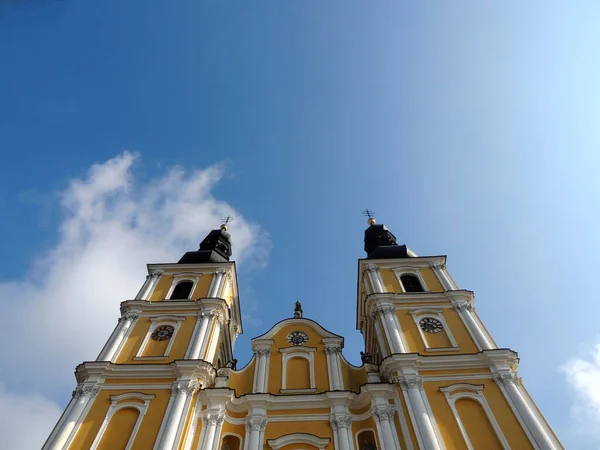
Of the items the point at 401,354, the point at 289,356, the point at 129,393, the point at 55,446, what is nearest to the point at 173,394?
the point at 129,393

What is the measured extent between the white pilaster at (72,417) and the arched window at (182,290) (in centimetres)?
697

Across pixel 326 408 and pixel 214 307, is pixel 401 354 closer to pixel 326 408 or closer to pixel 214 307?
pixel 326 408

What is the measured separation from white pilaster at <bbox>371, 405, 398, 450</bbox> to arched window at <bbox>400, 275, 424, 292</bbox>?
26.8 feet

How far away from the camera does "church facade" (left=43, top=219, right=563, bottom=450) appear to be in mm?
15680

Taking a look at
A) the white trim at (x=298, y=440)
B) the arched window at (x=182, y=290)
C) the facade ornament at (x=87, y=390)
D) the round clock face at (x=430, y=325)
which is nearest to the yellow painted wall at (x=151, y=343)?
the facade ornament at (x=87, y=390)

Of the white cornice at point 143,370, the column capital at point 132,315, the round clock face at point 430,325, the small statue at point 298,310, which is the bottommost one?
the white cornice at point 143,370

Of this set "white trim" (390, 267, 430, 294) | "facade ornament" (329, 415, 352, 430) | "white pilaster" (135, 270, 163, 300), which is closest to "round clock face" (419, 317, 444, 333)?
"white trim" (390, 267, 430, 294)

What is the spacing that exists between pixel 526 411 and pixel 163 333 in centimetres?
1471

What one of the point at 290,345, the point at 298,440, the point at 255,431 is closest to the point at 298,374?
the point at 290,345

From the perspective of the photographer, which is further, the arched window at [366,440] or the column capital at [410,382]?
the column capital at [410,382]

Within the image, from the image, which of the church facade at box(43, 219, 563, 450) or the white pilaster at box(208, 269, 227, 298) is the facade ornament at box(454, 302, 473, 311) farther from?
the white pilaster at box(208, 269, 227, 298)

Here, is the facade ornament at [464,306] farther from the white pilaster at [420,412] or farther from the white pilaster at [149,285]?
the white pilaster at [149,285]

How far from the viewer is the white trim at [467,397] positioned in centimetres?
1551

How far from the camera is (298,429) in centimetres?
1670
